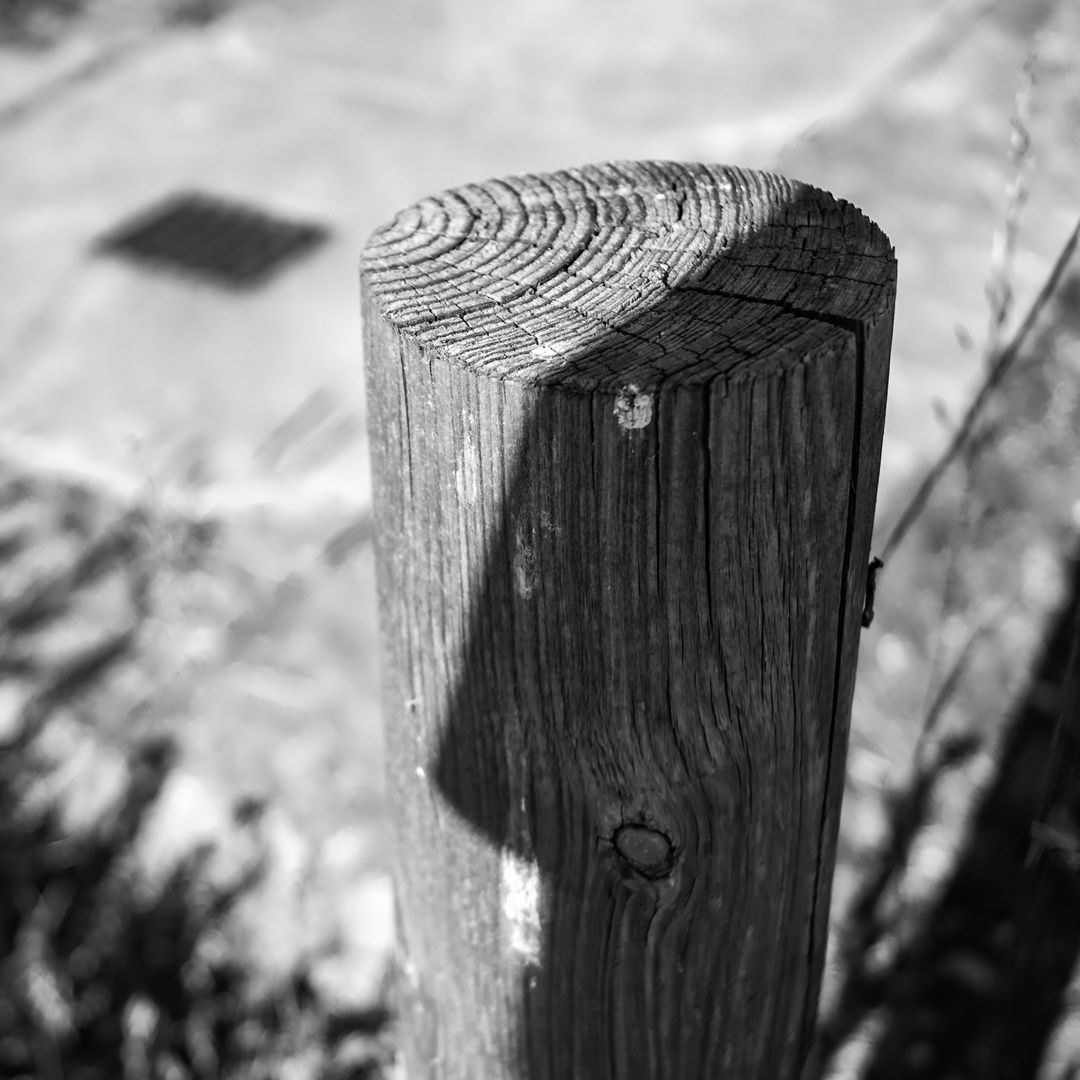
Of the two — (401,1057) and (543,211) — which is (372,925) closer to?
(401,1057)

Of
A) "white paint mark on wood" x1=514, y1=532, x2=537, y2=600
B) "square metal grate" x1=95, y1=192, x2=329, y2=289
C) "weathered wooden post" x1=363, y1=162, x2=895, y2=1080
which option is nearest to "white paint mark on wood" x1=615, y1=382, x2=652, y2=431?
"weathered wooden post" x1=363, y1=162, x2=895, y2=1080

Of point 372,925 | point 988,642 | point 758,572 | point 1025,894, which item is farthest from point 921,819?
point 758,572

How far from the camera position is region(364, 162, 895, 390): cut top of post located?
0.91 m

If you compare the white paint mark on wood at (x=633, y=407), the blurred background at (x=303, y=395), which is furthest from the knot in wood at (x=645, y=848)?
the blurred background at (x=303, y=395)

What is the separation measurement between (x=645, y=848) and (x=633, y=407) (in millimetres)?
400

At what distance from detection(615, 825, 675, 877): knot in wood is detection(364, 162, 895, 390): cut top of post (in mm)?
397

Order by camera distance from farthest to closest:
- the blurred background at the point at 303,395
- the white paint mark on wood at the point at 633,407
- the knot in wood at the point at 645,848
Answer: the blurred background at the point at 303,395 < the knot in wood at the point at 645,848 < the white paint mark on wood at the point at 633,407

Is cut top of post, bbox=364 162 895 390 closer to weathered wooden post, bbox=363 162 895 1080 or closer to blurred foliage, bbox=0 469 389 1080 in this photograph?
weathered wooden post, bbox=363 162 895 1080

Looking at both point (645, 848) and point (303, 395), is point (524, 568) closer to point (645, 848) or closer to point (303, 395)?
point (645, 848)

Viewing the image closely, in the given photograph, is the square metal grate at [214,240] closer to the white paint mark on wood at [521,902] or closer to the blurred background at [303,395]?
the blurred background at [303,395]

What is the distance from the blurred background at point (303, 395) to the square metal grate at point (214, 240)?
0.06 feet

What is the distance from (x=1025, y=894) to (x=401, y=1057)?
58.9 inches

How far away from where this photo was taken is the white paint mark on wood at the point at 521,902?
1.12 m

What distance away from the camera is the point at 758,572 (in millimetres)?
943
